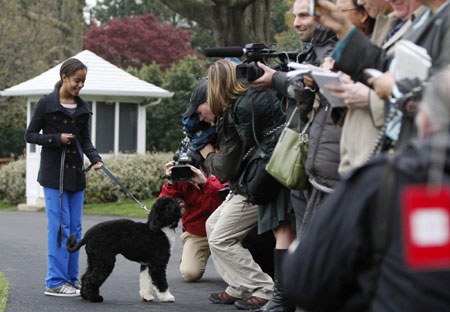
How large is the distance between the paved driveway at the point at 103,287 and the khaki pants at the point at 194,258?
11cm

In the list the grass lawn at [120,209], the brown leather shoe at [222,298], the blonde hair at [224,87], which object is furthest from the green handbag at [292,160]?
the grass lawn at [120,209]

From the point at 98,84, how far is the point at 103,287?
1415 centimetres

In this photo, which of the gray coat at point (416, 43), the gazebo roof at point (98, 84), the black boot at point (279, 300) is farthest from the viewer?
the gazebo roof at point (98, 84)

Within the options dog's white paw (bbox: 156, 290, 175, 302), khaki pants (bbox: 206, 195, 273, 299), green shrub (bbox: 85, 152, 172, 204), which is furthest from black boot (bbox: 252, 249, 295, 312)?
green shrub (bbox: 85, 152, 172, 204)

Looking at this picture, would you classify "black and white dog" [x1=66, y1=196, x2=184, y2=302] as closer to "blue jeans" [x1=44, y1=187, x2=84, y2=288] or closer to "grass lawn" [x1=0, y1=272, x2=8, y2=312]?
"blue jeans" [x1=44, y1=187, x2=84, y2=288]

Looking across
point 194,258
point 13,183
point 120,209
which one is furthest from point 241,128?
point 13,183

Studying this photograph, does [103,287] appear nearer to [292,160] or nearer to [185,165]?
[185,165]

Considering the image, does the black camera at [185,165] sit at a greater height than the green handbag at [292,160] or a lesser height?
lesser

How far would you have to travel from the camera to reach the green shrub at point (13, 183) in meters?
22.0

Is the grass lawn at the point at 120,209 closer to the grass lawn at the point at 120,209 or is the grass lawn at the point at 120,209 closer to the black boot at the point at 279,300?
the grass lawn at the point at 120,209

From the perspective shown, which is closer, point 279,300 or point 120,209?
point 279,300

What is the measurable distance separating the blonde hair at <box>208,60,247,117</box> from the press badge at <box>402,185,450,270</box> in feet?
15.6

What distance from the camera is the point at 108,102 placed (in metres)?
22.6

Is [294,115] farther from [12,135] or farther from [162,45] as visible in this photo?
[162,45]
